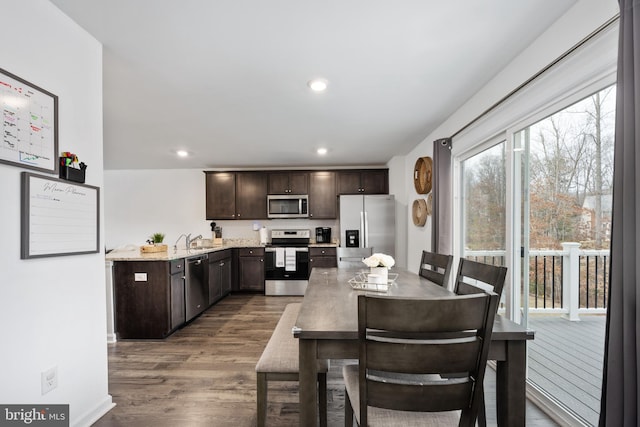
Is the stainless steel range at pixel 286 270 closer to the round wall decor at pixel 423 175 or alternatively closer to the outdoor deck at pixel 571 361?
the round wall decor at pixel 423 175

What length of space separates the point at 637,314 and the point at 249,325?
334 cm

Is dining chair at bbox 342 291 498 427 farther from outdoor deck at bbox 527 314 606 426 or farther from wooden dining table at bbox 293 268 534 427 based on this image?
outdoor deck at bbox 527 314 606 426

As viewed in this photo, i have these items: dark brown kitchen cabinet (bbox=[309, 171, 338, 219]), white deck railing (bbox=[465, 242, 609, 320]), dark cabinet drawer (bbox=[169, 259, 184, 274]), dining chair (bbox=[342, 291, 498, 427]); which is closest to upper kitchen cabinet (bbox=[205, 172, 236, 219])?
dark brown kitchen cabinet (bbox=[309, 171, 338, 219])

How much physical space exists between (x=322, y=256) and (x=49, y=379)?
3.86 m

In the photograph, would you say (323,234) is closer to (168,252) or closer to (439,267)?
(168,252)

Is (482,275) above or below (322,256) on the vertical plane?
above

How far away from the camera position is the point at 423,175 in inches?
152

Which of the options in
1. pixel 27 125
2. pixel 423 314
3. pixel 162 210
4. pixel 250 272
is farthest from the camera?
pixel 162 210

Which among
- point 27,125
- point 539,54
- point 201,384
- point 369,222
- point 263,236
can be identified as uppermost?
point 539,54

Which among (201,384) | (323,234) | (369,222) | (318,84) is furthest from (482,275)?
(323,234)

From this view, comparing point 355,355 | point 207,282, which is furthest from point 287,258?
point 355,355

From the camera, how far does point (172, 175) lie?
5750 millimetres

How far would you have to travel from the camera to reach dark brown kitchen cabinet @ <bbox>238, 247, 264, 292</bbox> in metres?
5.18

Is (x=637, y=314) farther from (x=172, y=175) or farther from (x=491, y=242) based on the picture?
(x=172, y=175)
